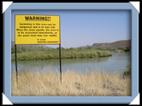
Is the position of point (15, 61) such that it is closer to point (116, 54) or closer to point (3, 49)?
point (3, 49)

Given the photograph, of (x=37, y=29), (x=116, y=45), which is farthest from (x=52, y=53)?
(x=116, y=45)

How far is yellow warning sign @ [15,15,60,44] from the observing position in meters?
6.70

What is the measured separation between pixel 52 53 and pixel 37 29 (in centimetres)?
19

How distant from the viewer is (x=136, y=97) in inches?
264

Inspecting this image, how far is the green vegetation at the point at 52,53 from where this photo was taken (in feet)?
22.1

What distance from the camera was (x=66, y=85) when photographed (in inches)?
265

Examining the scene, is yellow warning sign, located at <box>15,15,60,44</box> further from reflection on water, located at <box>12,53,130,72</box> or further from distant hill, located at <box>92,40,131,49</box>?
distant hill, located at <box>92,40,131,49</box>

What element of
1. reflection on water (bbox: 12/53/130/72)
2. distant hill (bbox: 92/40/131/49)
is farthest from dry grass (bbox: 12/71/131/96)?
distant hill (bbox: 92/40/131/49)

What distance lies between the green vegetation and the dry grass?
11cm

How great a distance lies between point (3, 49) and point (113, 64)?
76 centimetres

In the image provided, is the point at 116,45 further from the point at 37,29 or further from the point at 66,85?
the point at 37,29

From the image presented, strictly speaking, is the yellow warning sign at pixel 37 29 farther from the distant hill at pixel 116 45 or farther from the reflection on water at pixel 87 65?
the distant hill at pixel 116 45

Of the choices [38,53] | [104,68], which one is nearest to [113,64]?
[104,68]

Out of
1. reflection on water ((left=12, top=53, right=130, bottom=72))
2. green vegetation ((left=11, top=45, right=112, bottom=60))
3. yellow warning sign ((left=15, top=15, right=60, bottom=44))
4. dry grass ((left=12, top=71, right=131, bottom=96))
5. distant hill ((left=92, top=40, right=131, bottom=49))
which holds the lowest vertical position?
dry grass ((left=12, top=71, right=131, bottom=96))
